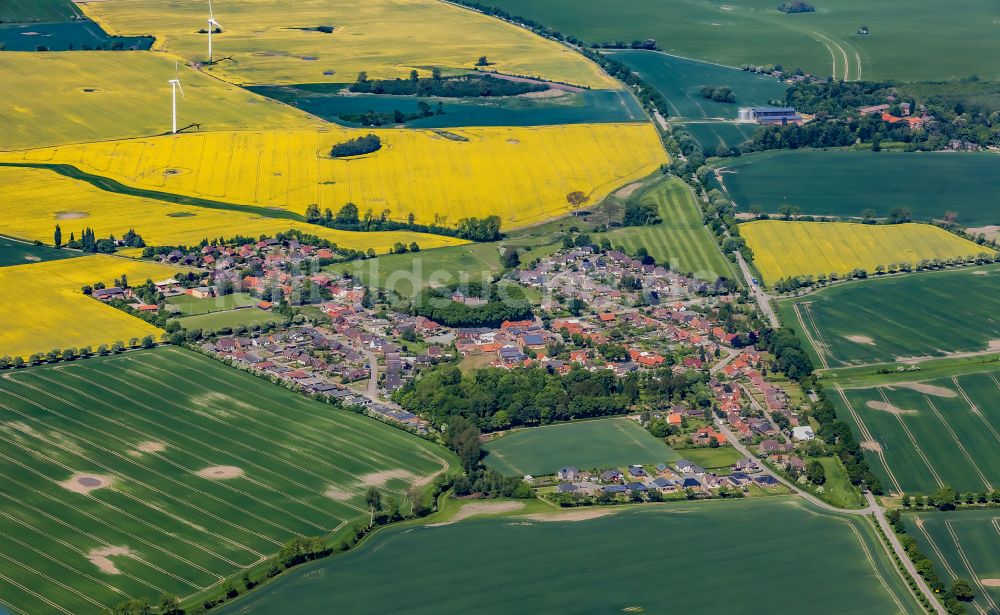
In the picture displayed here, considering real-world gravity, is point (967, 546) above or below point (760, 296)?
below

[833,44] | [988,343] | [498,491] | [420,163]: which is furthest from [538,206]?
[833,44]

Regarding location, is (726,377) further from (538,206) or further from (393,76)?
(393,76)

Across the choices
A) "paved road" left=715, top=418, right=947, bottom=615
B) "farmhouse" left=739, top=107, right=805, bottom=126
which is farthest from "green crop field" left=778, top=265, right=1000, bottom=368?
"farmhouse" left=739, top=107, right=805, bottom=126

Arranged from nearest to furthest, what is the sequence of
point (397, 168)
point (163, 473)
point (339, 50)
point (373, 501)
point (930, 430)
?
point (373, 501), point (163, 473), point (930, 430), point (397, 168), point (339, 50)

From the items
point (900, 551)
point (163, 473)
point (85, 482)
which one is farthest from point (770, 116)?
point (85, 482)

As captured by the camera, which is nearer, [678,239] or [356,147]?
[678,239]

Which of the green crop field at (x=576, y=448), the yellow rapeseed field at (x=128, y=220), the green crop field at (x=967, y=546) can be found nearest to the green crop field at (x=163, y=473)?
the green crop field at (x=576, y=448)

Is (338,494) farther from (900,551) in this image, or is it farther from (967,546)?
(967,546)

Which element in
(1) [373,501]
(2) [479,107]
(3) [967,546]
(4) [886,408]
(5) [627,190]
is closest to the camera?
(3) [967,546]
